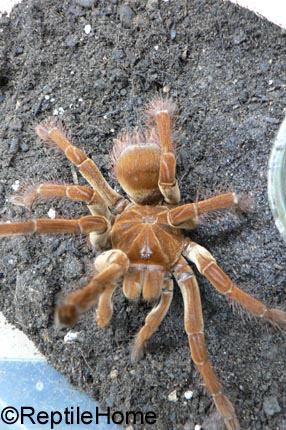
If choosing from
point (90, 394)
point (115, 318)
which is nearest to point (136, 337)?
point (115, 318)

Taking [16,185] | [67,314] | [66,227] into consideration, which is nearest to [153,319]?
[66,227]

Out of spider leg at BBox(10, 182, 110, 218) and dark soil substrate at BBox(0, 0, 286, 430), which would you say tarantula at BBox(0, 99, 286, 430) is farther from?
dark soil substrate at BBox(0, 0, 286, 430)

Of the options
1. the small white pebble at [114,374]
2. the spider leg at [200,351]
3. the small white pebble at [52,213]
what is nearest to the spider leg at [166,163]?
the spider leg at [200,351]

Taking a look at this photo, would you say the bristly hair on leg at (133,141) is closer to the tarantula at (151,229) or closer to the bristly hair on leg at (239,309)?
the tarantula at (151,229)

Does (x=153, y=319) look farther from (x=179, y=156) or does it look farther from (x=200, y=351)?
(x=179, y=156)

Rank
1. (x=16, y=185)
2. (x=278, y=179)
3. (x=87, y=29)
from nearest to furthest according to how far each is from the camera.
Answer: (x=278, y=179), (x=16, y=185), (x=87, y=29)

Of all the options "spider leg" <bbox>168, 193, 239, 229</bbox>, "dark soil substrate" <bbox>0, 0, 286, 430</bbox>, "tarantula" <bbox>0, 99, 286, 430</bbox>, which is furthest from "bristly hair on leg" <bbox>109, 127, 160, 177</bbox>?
"spider leg" <bbox>168, 193, 239, 229</bbox>
